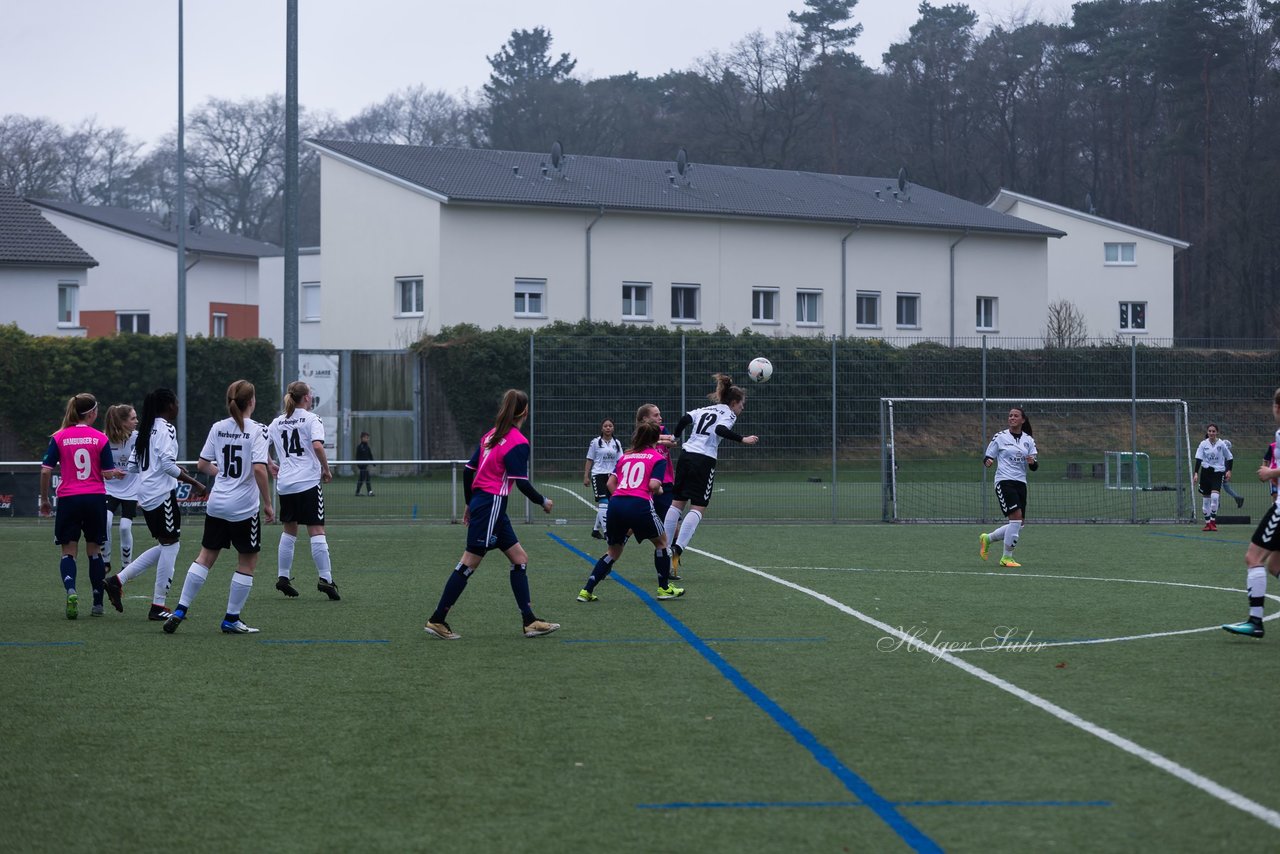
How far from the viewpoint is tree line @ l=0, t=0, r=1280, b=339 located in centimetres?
6166

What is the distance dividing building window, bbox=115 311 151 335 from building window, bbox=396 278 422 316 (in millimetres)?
16957

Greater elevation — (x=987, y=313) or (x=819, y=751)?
(x=987, y=313)

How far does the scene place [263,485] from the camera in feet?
34.9

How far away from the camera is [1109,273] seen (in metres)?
59.1

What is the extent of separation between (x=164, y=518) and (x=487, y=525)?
3.14 m

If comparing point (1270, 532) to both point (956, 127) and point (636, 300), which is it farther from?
point (956, 127)

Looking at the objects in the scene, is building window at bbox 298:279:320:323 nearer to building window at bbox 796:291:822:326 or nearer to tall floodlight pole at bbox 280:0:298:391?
building window at bbox 796:291:822:326

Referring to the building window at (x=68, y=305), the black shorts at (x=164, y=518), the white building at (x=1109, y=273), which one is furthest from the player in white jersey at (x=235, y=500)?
the white building at (x=1109, y=273)

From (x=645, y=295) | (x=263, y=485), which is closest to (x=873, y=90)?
(x=645, y=295)

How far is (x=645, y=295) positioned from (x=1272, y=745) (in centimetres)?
3916

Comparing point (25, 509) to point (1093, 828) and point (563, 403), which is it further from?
point (1093, 828)

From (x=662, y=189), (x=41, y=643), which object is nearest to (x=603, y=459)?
(x=41, y=643)

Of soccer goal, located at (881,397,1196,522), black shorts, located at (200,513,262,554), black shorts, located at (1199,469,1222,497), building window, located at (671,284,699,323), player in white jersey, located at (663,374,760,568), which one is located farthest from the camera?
building window, located at (671,284,699,323)

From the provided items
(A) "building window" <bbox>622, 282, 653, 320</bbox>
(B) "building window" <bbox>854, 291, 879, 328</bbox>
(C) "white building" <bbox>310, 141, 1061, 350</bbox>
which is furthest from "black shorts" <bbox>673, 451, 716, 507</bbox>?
(B) "building window" <bbox>854, 291, 879, 328</bbox>
